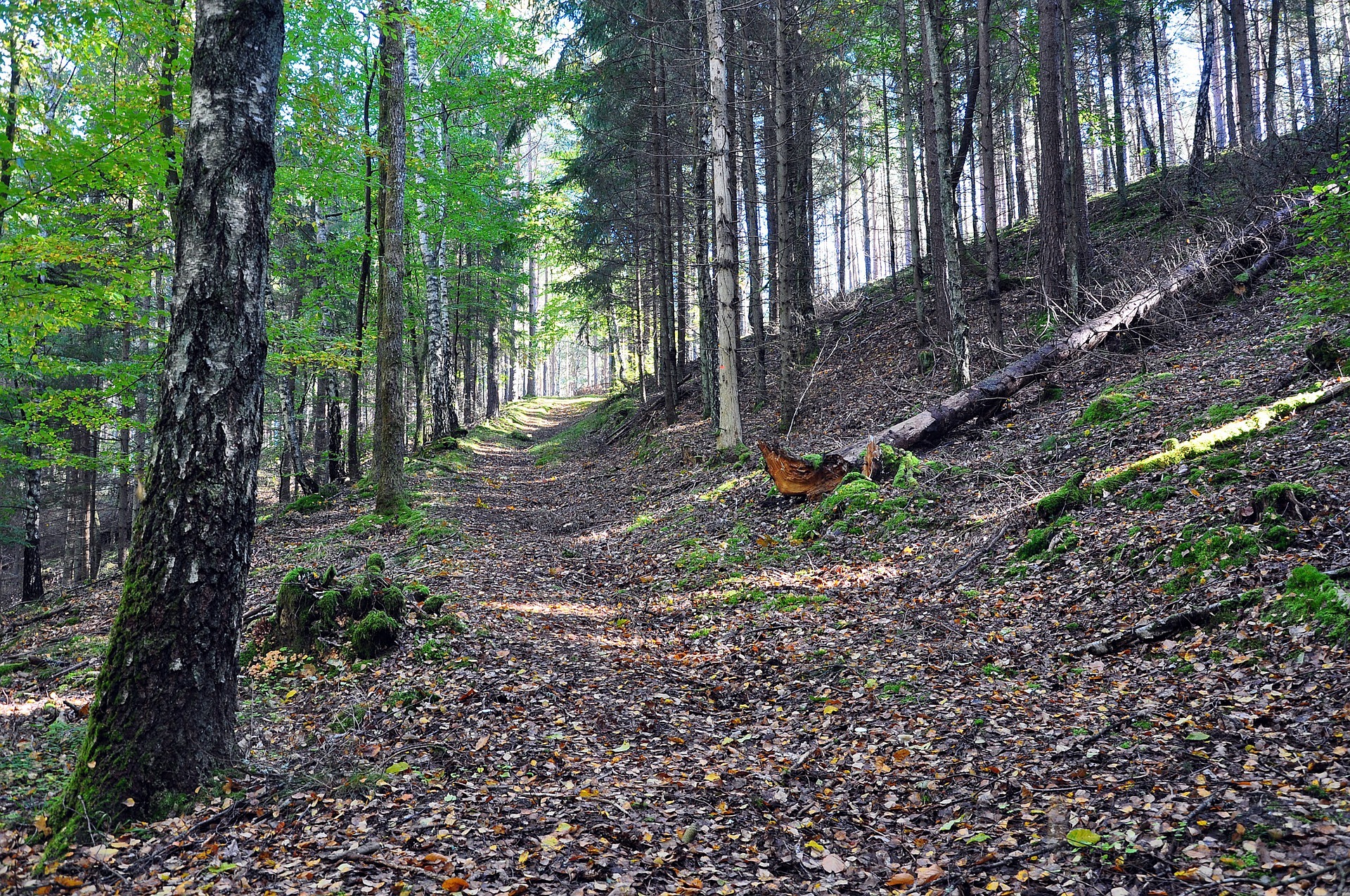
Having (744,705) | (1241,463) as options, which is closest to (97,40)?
(744,705)

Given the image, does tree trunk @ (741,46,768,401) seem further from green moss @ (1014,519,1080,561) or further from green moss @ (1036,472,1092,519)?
green moss @ (1014,519,1080,561)

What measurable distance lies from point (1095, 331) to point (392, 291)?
40.1 feet

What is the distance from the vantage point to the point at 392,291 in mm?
12484

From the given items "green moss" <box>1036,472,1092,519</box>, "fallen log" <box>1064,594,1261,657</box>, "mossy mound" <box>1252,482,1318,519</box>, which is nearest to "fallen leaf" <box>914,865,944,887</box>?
"fallen log" <box>1064,594,1261,657</box>

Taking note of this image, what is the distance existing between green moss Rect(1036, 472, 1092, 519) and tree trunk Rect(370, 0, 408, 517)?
1005 centimetres

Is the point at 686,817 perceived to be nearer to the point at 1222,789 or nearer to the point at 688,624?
the point at 1222,789

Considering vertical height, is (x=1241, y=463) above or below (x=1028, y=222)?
below

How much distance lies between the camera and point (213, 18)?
4090mm

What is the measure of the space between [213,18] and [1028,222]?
2688 cm

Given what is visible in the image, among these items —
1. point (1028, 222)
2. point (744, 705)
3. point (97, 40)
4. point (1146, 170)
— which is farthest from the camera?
point (1146, 170)

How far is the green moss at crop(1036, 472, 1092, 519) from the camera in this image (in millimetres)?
Answer: 7480

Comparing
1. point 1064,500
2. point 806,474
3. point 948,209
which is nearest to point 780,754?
point 1064,500

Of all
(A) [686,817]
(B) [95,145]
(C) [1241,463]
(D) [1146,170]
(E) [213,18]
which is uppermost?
(D) [1146,170]

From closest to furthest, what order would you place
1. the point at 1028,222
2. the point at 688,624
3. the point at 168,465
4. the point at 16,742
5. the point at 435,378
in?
the point at 168,465
the point at 16,742
the point at 688,624
the point at 435,378
the point at 1028,222
